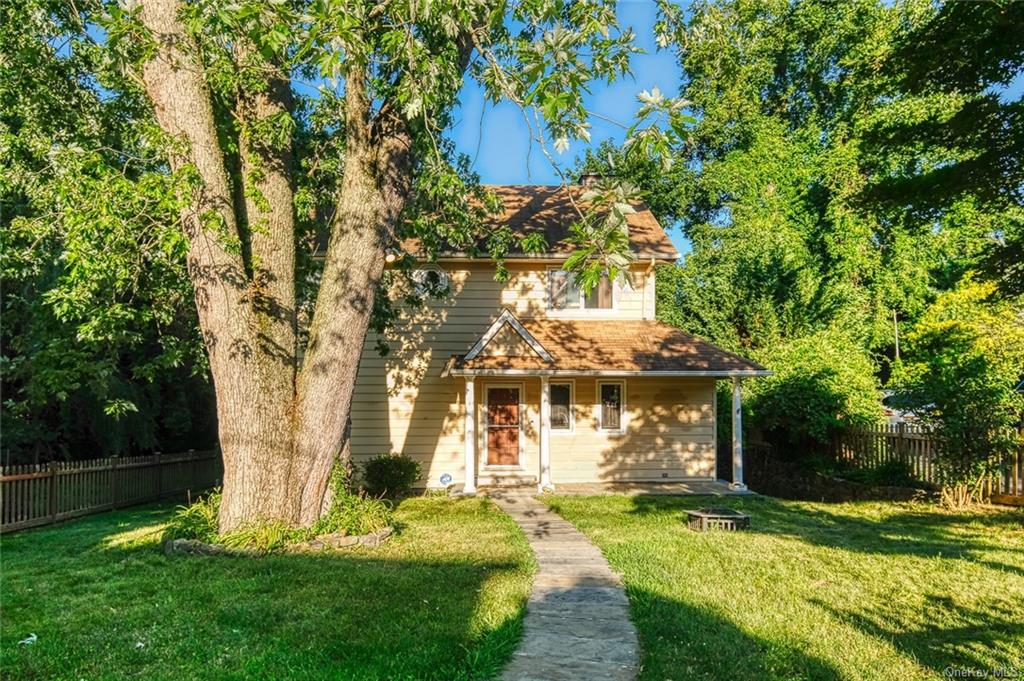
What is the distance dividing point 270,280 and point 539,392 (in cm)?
801

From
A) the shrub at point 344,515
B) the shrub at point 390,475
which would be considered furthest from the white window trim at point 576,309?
the shrub at point 344,515

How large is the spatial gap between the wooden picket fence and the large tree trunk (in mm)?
11004

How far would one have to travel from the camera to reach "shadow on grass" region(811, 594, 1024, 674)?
4773mm

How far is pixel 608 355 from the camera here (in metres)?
14.3

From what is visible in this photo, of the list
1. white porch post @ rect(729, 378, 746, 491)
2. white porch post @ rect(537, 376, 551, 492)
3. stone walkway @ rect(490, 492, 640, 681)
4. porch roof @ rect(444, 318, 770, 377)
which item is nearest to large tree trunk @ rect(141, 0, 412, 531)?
stone walkway @ rect(490, 492, 640, 681)

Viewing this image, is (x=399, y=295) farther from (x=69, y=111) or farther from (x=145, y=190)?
(x=145, y=190)

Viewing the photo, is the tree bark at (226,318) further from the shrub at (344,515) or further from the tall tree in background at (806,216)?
the tall tree in background at (806,216)

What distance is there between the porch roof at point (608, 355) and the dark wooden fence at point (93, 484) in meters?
6.85

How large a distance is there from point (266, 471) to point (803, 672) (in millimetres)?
6311

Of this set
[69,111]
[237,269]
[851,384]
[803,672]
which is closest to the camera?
[803,672]

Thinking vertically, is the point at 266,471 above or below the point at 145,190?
below

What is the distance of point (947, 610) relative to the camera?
593cm

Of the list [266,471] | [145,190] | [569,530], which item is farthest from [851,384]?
[145,190]

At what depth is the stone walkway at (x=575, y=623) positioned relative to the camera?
175 inches
